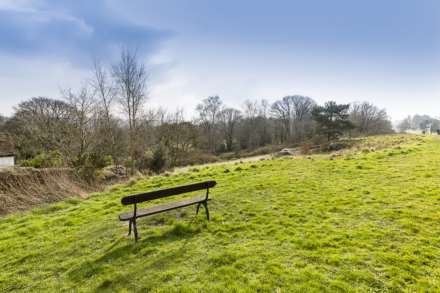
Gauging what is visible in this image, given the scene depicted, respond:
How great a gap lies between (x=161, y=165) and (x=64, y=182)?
977cm

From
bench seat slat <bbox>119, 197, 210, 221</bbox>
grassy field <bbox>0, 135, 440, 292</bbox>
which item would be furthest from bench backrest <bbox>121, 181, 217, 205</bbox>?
grassy field <bbox>0, 135, 440, 292</bbox>

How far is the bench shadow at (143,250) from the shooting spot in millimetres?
3123

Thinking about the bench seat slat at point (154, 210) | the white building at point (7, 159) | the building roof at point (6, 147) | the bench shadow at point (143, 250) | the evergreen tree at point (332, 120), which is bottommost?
the bench shadow at point (143, 250)

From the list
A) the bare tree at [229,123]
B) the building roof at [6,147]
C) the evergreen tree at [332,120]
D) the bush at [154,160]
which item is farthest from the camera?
the bare tree at [229,123]

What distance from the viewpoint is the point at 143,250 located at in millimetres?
3557

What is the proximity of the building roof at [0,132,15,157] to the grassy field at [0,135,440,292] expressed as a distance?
52.3 ft

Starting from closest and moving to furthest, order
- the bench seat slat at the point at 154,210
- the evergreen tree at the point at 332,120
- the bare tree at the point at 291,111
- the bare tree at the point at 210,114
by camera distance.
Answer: the bench seat slat at the point at 154,210 → the evergreen tree at the point at 332,120 → the bare tree at the point at 210,114 → the bare tree at the point at 291,111

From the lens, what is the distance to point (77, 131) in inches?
547

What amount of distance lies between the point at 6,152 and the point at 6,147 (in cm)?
79

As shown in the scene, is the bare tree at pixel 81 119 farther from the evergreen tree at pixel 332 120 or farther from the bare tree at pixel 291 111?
the bare tree at pixel 291 111

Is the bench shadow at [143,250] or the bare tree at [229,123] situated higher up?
the bare tree at [229,123]

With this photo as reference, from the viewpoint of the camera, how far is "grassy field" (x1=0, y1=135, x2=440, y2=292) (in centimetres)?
265

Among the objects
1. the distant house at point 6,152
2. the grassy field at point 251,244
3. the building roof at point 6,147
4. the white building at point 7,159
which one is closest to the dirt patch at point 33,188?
the grassy field at point 251,244

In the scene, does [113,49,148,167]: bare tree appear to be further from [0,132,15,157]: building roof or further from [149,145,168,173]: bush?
[0,132,15,157]: building roof
